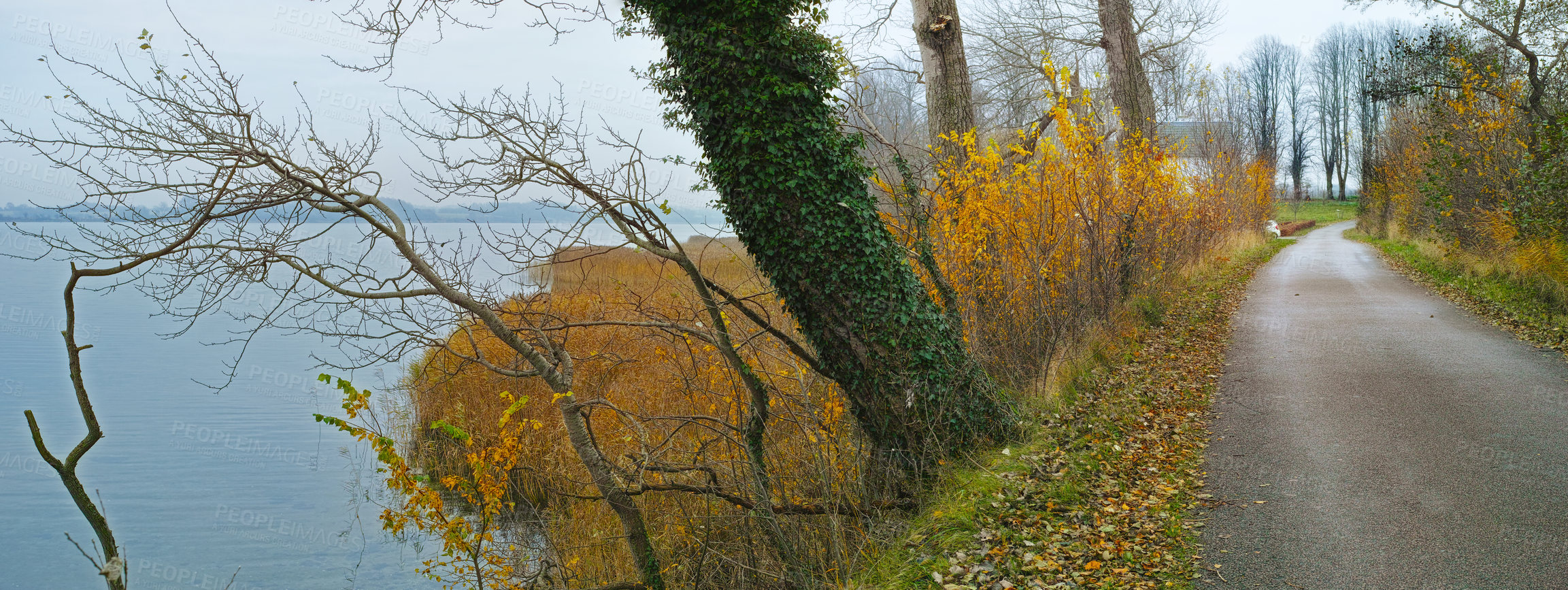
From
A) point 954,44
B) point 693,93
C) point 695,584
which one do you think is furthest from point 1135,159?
point 695,584

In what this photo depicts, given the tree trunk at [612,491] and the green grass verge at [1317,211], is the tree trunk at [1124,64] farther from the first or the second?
the green grass verge at [1317,211]

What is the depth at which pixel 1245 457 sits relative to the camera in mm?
6352

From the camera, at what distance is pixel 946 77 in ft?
29.8

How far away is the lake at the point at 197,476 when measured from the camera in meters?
8.36

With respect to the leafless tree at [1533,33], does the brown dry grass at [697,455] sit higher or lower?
lower
